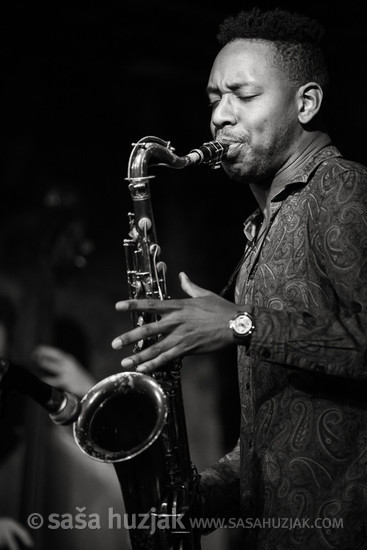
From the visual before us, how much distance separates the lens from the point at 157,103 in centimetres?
471

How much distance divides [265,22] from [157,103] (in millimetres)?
2348

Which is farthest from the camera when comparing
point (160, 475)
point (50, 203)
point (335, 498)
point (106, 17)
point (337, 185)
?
point (50, 203)

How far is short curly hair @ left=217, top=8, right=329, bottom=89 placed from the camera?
7.80 ft

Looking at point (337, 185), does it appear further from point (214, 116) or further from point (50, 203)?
point (50, 203)

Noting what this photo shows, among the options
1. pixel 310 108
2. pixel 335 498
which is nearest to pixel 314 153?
pixel 310 108

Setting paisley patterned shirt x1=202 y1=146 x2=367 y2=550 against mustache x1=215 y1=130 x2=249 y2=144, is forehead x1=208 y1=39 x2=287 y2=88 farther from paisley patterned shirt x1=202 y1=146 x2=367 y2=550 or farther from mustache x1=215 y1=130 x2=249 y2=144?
paisley patterned shirt x1=202 y1=146 x2=367 y2=550

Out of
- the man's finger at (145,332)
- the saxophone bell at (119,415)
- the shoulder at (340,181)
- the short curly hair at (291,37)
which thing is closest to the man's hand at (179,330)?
the man's finger at (145,332)

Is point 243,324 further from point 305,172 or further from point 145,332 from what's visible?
point 305,172

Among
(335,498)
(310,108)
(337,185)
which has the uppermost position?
(310,108)

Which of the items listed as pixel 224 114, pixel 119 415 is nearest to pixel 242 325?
pixel 119 415

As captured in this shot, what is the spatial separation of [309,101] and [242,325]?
979mm

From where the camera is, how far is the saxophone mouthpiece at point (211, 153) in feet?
7.77

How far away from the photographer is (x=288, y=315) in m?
1.83

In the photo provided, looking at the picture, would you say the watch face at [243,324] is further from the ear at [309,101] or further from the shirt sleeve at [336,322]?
the ear at [309,101]
